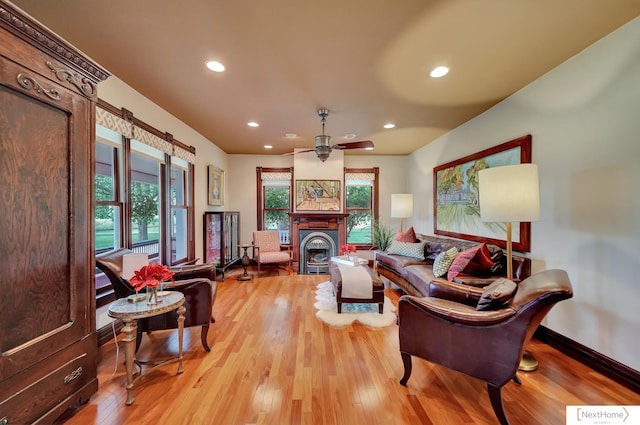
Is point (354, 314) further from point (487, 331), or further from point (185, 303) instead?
point (185, 303)

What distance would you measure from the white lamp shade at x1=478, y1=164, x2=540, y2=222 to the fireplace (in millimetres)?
3493

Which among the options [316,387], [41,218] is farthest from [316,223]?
[41,218]

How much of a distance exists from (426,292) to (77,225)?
3.31m

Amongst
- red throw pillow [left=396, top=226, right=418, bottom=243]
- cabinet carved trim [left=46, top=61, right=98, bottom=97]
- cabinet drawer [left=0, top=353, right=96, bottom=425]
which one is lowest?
cabinet drawer [left=0, top=353, right=96, bottom=425]

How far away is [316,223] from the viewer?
5484 millimetres

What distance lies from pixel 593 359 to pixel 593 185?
59.1 inches

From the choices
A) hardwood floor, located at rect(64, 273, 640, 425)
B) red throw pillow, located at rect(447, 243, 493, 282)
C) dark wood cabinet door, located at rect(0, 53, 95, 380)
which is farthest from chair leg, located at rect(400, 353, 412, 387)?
dark wood cabinet door, located at rect(0, 53, 95, 380)

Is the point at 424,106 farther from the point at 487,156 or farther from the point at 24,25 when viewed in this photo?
the point at 24,25

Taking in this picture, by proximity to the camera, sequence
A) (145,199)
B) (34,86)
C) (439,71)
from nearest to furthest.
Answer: (34,86), (439,71), (145,199)

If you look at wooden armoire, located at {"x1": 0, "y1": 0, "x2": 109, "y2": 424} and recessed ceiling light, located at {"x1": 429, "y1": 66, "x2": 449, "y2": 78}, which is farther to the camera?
recessed ceiling light, located at {"x1": 429, "y1": 66, "x2": 449, "y2": 78}

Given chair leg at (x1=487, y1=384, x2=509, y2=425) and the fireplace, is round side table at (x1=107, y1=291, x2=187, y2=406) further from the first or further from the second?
the fireplace

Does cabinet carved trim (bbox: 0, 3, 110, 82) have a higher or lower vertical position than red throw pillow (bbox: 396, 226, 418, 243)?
higher

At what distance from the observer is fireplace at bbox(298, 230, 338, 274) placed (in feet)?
17.7

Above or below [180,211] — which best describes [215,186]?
above
